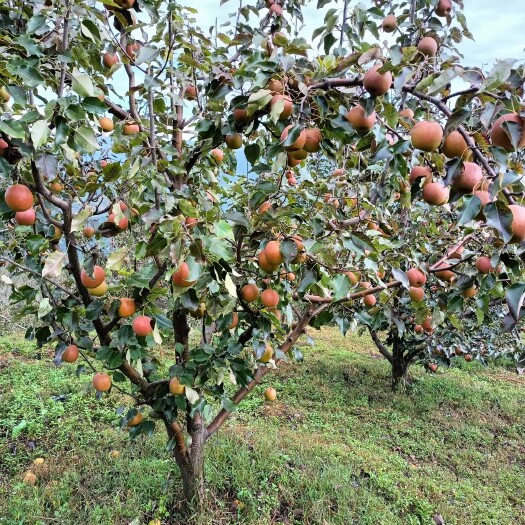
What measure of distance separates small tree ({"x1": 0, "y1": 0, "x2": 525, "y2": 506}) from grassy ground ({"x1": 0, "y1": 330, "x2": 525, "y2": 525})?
0.46m

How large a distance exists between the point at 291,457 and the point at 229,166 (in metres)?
2.10

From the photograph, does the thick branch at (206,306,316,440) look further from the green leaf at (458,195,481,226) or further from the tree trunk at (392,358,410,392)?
the tree trunk at (392,358,410,392)

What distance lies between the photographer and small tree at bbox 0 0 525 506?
0.90m

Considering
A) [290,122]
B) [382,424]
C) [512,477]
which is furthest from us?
[382,424]

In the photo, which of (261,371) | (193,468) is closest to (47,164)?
(261,371)

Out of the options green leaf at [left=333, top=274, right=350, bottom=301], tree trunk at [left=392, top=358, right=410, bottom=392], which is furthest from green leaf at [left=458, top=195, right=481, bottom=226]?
tree trunk at [left=392, top=358, right=410, bottom=392]

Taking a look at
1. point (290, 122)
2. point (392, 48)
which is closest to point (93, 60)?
point (290, 122)

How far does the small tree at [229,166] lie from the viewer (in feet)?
2.94

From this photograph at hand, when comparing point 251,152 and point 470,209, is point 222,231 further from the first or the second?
point 470,209

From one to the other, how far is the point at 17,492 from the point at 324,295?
7.04ft

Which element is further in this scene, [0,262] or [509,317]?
[0,262]

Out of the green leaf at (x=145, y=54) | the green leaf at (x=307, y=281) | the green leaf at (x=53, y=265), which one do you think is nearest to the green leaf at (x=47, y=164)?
the green leaf at (x=53, y=265)

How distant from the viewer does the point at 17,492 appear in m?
2.43

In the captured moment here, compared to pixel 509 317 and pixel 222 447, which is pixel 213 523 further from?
pixel 509 317
